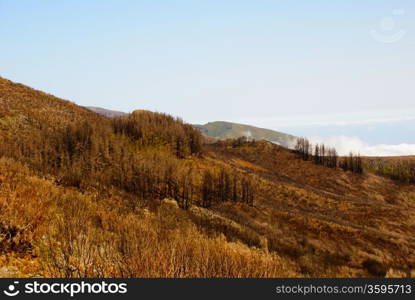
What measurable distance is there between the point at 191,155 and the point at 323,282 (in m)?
50.5

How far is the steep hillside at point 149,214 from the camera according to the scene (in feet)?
16.2

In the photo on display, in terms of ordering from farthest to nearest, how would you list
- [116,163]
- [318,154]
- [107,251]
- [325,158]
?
[318,154] → [325,158] → [116,163] → [107,251]

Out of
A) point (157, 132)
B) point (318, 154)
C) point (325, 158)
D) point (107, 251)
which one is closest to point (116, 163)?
point (157, 132)

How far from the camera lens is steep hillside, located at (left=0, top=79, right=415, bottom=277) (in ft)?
16.2

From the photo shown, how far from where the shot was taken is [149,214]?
13.4 meters

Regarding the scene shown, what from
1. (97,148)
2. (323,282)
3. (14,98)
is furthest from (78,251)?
(14,98)

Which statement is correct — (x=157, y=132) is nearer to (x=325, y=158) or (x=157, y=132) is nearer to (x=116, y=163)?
(x=116, y=163)

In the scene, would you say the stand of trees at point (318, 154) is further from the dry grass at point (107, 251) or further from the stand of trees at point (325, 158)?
the dry grass at point (107, 251)

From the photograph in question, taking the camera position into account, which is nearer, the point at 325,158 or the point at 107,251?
the point at 107,251

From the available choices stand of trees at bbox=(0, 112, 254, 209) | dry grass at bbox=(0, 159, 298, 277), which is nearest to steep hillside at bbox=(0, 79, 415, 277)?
dry grass at bbox=(0, 159, 298, 277)

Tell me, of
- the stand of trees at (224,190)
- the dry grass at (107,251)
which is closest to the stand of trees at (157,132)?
the stand of trees at (224,190)

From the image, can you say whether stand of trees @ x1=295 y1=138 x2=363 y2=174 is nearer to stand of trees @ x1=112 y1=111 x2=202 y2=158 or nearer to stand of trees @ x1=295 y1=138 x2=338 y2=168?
stand of trees @ x1=295 y1=138 x2=338 y2=168

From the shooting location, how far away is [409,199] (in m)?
81.8

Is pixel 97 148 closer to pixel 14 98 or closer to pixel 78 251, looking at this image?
pixel 14 98
